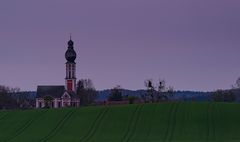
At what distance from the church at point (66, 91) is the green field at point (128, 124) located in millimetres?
60056

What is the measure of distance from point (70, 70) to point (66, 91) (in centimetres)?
534

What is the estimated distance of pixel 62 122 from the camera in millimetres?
95250

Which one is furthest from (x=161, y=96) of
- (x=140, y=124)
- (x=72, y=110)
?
(x=140, y=124)

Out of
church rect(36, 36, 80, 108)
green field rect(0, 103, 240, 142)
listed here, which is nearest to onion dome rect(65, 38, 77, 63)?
church rect(36, 36, 80, 108)

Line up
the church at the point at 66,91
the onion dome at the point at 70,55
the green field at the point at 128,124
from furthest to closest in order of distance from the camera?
Answer: the onion dome at the point at 70,55 < the church at the point at 66,91 < the green field at the point at 128,124

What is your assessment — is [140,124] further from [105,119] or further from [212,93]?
[212,93]

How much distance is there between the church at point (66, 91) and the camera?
547ft

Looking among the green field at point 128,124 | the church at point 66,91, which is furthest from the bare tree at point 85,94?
the green field at point 128,124

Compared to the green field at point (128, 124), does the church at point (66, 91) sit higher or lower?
higher

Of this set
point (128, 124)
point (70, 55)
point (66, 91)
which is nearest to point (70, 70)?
point (70, 55)

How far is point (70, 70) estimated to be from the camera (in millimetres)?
172125

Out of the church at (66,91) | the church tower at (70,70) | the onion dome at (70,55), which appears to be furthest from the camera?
the onion dome at (70,55)

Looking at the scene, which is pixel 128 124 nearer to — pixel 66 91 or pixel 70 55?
pixel 66 91

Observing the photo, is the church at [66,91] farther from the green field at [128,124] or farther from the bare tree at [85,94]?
the green field at [128,124]
